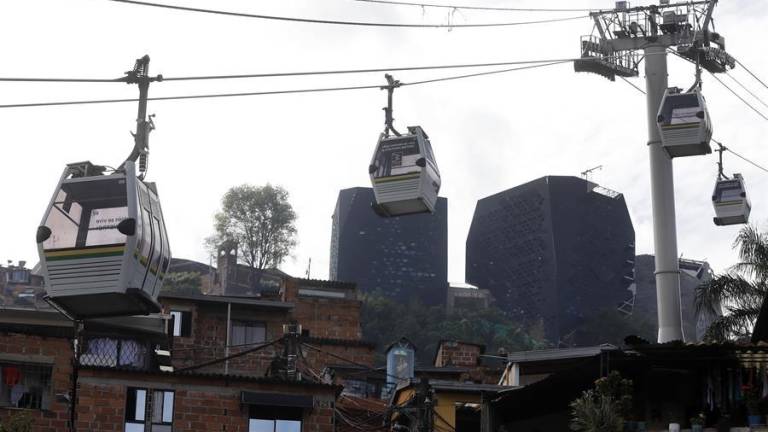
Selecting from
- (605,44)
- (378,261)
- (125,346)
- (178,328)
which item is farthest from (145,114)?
(378,261)

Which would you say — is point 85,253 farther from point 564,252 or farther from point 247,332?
point 564,252

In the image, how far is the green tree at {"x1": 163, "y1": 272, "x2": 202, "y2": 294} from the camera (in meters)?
106

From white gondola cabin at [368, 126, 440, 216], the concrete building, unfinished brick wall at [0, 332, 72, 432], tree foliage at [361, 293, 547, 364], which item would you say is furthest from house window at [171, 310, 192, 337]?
the concrete building

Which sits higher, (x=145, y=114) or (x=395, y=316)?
(x=395, y=316)

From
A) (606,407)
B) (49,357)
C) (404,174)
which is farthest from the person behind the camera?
(49,357)

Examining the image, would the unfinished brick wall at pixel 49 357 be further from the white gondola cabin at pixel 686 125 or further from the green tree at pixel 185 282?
the green tree at pixel 185 282

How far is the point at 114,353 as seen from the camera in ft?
129

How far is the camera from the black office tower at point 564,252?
149375mm

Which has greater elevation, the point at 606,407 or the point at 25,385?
the point at 25,385

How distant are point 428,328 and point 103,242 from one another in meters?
99.5

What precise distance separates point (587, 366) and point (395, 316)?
3663 inches

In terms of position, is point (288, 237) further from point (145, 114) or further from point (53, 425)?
point (145, 114)

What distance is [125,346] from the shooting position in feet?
130

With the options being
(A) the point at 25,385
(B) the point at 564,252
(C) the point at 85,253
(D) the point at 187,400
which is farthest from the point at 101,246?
(B) the point at 564,252
